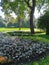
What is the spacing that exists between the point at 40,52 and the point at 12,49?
145cm

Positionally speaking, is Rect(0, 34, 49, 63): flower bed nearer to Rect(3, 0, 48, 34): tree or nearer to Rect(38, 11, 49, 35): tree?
Rect(38, 11, 49, 35): tree

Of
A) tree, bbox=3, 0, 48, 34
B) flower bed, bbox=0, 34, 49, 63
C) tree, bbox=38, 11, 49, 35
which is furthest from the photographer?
tree, bbox=3, 0, 48, 34

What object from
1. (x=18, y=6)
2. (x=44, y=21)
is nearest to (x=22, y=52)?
(x=44, y=21)

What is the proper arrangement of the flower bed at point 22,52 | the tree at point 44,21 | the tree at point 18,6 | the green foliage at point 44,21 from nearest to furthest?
the flower bed at point 22,52
the tree at point 44,21
the green foliage at point 44,21
the tree at point 18,6

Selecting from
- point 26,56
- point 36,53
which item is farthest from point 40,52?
point 26,56

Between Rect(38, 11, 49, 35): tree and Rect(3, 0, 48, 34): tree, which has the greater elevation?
Rect(3, 0, 48, 34): tree

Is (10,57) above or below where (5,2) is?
below

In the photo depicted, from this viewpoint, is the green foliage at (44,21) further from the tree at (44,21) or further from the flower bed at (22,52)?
the flower bed at (22,52)

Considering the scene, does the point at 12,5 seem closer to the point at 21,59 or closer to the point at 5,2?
the point at 5,2

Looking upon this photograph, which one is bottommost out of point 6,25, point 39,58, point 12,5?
point 6,25

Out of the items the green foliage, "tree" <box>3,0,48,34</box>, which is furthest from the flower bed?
"tree" <box>3,0,48,34</box>

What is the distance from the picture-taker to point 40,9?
31016 mm

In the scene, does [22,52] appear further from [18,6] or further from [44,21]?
[18,6]

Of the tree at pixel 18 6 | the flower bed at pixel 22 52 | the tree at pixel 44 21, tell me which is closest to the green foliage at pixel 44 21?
the tree at pixel 44 21
